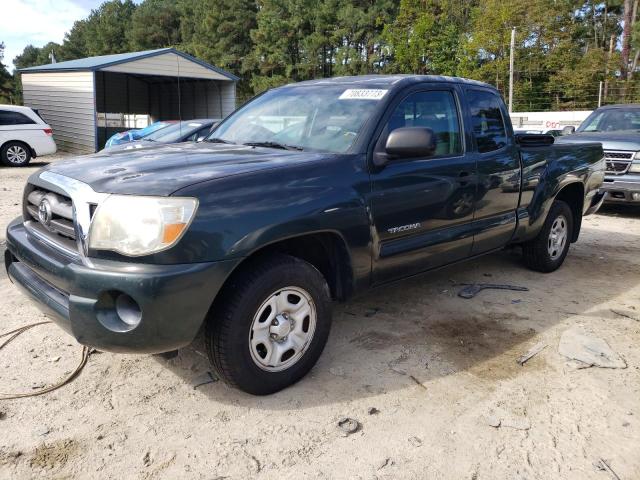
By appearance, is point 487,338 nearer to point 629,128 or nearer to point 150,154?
point 150,154

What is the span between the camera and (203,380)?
10.7 ft

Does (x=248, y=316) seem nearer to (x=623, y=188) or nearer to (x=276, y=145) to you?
(x=276, y=145)

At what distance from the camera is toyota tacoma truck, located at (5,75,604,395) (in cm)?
259

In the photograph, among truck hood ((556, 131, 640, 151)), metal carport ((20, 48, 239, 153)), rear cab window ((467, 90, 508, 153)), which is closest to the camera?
rear cab window ((467, 90, 508, 153))

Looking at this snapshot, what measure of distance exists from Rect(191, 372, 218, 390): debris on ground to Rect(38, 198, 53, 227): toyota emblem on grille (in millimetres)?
1218

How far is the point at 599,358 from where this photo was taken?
3629 mm

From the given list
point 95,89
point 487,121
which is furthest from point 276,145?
point 95,89

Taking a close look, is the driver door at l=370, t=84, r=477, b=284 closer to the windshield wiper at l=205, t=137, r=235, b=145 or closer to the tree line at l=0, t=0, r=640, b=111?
the windshield wiper at l=205, t=137, r=235, b=145

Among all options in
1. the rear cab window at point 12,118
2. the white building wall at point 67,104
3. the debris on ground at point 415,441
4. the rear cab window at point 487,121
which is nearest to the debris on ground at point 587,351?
the debris on ground at point 415,441

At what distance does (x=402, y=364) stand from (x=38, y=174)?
8.25 ft

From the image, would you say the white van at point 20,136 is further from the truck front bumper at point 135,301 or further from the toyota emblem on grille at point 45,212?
A: the truck front bumper at point 135,301

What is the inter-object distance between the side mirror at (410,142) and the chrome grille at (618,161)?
638 centimetres

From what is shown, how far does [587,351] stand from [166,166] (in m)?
2.96

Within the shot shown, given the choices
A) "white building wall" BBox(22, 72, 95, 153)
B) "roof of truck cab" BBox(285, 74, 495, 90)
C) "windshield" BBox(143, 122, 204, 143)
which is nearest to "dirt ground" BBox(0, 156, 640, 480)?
"roof of truck cab" BBox(285, 74, 495, 90)
